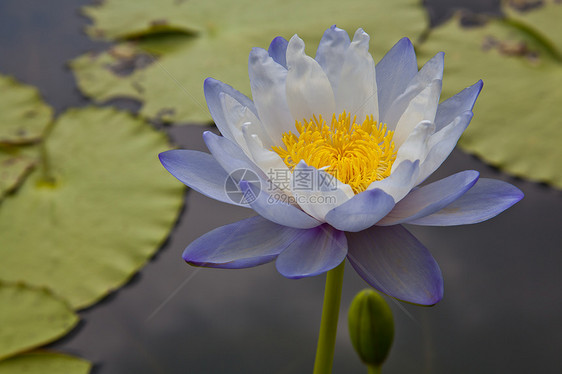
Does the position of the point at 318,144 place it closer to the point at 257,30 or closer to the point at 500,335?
the point at 500,335

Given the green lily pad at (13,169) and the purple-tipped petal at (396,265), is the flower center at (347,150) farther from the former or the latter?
the green lily pad at (13,169)

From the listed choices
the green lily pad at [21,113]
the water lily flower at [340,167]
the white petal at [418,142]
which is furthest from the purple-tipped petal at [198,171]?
the green lily pad at [21,113]

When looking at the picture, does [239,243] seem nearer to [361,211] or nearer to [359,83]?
[361,211]


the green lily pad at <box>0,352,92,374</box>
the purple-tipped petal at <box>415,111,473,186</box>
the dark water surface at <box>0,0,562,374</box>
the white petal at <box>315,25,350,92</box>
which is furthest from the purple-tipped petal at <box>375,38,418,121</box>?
the green lily pad at <box>0,352,92,374</box>

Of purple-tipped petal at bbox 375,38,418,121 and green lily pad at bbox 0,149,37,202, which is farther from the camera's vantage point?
green lily pad at bbox 0,149,37,202

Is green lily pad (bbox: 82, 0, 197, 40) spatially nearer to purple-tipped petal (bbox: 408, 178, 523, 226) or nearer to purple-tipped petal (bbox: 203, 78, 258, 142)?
purple-tipped petal (bbox: 203, 78, 258, 142)

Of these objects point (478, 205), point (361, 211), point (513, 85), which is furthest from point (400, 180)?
point (513, 85)

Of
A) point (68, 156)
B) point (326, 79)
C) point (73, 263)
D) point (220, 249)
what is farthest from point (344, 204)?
point (68, 156)
